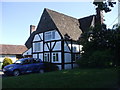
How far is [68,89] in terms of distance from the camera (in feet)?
29.9

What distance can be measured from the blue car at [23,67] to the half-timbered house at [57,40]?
17.1 ft

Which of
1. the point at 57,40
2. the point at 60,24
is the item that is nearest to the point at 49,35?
the point at 57,40

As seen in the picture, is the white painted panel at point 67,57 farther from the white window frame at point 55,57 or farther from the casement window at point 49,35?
the casement window at point 49,35

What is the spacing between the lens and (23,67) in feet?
58.3

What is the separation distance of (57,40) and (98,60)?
7.06 m

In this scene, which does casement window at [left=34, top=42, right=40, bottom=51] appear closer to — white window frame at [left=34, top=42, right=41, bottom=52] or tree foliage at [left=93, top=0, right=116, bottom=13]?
white window frame at [left=34, top=42, right=41, bottom=52]

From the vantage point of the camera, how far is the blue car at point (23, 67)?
55.8 ft

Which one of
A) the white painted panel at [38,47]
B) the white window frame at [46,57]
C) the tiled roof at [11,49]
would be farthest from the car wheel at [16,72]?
the tiled roof at [11,49]

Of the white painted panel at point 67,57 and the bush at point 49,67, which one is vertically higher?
the white painted panel at point 67,57

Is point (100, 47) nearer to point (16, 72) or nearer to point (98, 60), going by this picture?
point (98, 60)

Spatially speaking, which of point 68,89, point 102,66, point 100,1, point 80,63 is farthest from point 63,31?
point 68,89

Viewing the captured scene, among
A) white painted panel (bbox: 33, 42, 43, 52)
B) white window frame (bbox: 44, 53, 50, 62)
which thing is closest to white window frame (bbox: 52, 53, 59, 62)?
white window frame (bbox: 44, 53, 50, 62)

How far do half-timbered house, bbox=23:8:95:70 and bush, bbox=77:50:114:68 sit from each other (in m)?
3.51

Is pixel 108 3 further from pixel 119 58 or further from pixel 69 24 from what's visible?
pixel 69 24
